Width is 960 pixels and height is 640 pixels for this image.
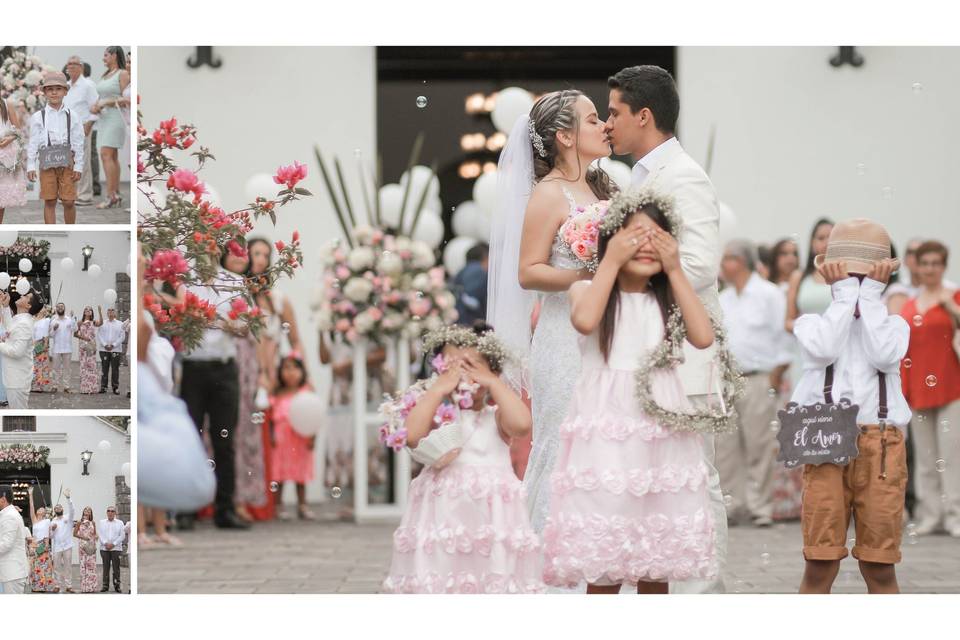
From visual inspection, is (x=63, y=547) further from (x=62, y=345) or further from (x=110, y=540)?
(x=62, y=345)

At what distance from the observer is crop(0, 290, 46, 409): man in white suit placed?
4.64 metres

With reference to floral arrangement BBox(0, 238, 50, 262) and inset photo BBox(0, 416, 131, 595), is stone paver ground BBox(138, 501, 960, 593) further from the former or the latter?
floral arrangement BBox(0, 238, 50, 262)

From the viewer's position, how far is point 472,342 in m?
4.48

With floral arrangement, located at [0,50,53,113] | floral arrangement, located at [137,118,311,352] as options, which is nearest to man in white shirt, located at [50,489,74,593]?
floral arrangement, located at [137,118,311,352]

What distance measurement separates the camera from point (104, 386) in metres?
4.64

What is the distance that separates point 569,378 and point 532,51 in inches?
177

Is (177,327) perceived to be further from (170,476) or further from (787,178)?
(787,178)

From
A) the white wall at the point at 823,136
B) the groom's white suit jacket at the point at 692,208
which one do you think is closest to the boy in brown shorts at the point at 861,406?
the groom's white suit jacket at the point at 692,208

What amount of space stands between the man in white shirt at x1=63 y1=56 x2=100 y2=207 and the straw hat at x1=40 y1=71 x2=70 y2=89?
0.02 m

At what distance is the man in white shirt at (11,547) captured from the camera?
15.2 feet

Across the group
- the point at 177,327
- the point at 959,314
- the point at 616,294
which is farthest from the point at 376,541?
the point at 616,294

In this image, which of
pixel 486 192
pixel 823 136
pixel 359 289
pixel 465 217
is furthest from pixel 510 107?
pixel 823 136

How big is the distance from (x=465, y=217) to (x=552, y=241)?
4815 millimetres

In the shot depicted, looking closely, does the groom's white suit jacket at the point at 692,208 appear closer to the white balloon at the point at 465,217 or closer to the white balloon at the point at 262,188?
the white balloon at the point at 262,188
